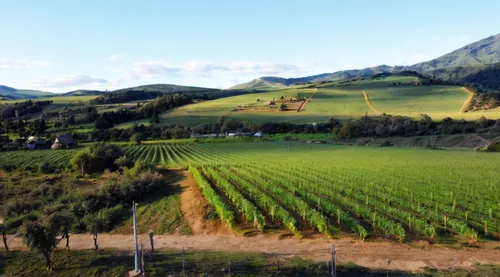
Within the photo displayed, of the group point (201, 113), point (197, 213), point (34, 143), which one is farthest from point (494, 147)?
point (34, 143)

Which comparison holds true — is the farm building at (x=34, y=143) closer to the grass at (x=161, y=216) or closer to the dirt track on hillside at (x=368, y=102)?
the grass at (x=161, y=216)

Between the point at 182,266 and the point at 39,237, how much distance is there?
863cm

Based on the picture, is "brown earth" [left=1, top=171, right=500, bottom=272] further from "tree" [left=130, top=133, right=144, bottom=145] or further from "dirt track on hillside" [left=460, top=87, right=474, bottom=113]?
"dirt track on hillside" [left=460, top=87, right=474, bottom=113]

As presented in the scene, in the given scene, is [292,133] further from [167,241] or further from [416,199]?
[167,241]

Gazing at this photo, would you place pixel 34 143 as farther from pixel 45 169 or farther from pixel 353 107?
pixel 353 107

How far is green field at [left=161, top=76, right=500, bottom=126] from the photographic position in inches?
5022

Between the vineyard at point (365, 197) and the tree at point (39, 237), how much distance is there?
39.1 feet

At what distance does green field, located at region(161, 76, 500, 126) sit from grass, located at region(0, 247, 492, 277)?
10334 centimetres

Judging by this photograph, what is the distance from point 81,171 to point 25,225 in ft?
117

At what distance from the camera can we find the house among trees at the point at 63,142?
3548 inches

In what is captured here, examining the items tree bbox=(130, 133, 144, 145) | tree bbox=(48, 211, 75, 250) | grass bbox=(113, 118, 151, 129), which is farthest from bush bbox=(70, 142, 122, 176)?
grass bbox=(113, 118, 151, 129)

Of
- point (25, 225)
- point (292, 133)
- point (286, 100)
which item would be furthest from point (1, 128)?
point (25, 225)

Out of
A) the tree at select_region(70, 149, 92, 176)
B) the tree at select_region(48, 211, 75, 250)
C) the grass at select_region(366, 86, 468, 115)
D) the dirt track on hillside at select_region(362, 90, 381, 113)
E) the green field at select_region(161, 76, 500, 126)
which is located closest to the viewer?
the tree at select_region(48, 211, 75, 250)

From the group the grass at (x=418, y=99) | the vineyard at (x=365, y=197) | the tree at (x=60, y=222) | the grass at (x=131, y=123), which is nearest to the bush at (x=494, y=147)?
the vineyard at (x=365, y=197)
